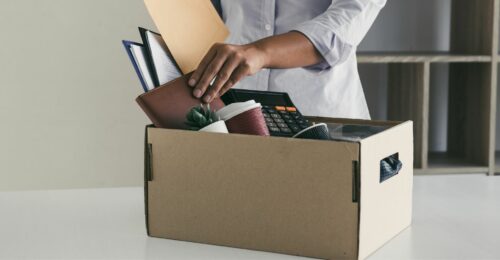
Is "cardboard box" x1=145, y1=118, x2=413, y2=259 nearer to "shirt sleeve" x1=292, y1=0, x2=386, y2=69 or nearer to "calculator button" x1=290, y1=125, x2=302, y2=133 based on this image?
"calculator button" x1=290, y1=125, x2=302, y2=133

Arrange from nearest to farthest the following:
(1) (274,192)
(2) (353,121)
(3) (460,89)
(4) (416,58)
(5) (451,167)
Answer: (1) (274,192) < (2) (353,121) < (4) (416,58) < (5) (451,167) < (3) (460,89)

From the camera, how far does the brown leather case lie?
1066 mm

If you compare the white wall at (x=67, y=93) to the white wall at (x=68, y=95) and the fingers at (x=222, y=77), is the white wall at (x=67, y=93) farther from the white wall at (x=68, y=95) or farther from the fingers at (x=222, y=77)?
the fingers at (x=222, y=77)

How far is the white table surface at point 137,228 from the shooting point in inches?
40.9

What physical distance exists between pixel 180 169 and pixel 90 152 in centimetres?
230

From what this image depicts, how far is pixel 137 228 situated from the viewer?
45.9 inches

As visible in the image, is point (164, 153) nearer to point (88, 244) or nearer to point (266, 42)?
point (88, 244)

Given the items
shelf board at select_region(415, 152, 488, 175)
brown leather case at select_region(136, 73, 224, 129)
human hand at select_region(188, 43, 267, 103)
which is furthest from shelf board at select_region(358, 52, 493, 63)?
brown leather case at select_region(136, 73, 224, 129)

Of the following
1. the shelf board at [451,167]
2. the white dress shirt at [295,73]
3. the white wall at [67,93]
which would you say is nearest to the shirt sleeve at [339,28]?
the white dress shirt at [295,73]

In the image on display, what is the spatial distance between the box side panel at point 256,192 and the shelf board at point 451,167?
2.20m

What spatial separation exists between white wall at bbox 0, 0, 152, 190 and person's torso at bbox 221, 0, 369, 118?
61.9 inches

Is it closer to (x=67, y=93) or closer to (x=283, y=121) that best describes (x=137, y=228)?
(x=283, y=121)

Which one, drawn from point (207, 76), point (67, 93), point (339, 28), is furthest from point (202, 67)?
point (67, 93)

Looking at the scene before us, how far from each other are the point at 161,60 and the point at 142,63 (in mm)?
34
